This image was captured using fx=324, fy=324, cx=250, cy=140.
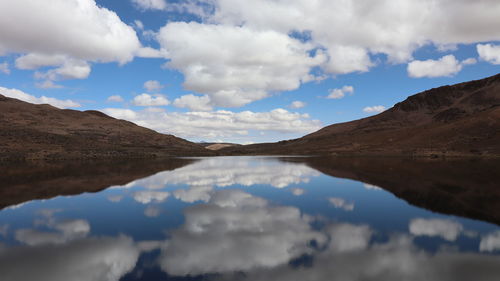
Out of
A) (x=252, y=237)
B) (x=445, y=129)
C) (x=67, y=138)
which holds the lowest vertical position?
(x=252, y=237)

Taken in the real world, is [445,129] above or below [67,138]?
above

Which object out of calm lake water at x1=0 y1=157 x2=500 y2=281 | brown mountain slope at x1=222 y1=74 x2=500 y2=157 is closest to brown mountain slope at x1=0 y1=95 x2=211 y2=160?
brown mountain slope at x1=222 y1=74 x2=500 y2=157

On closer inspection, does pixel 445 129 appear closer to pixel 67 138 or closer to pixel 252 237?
pixel 252 237

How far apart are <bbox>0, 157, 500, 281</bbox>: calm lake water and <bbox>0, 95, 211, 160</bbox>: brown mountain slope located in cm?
7375

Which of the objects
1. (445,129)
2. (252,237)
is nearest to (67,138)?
(252,237)

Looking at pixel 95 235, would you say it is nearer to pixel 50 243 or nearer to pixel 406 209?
pixel 50 243

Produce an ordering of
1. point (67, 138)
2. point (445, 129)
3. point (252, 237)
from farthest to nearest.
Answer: point (445, 129) → point (67, 138) → point (252, 237)

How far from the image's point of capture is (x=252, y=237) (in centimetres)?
1227

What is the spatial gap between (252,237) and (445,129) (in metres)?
A: 130

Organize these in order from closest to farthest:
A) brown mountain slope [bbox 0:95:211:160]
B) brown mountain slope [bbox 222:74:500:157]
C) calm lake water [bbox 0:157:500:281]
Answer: calm lake water [bbox 0:157:500:281]
brown mountain slope [bbox 0:95:211:160]
brown mountain slope [bbox 222:74:500:157]

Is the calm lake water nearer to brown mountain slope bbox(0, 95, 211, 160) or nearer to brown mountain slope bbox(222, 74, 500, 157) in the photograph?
brown mountain slope bbox(0, 95, 211, 160)

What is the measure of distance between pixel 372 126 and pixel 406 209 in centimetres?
18799

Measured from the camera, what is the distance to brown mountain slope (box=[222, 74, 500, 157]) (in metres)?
98.0

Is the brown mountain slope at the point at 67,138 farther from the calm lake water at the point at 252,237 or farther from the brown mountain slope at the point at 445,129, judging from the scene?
the calm lake water at the point at 252,237
